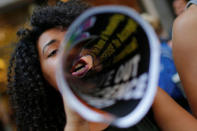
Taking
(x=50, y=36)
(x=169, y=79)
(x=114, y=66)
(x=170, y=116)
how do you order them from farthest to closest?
1. (x=169, y=79)
2. (x=170, y=116)
3. (x=50, y=36)
4. (x=114, y=66)

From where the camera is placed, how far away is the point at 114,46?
746 mm

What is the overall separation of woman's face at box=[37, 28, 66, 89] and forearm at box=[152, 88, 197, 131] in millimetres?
448

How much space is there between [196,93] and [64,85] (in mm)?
574

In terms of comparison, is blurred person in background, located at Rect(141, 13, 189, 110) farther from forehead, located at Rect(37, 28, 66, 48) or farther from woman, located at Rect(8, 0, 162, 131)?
forehead, located at Rect(37, 28, 66, 48)

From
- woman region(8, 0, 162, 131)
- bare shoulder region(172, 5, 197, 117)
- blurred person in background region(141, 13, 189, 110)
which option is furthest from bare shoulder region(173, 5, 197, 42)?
blurred person in background region(141, 13, 189, 110)

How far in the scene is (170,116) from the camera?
1025 millimetres

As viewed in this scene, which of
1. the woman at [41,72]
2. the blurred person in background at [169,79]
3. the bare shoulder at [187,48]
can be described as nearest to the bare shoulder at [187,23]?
the bare shoulder at [187,48]

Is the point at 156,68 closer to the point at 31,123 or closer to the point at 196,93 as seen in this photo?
the point at 196,93

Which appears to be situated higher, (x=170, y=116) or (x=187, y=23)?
(x=187, y=23)

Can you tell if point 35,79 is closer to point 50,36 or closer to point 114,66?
point 50,36

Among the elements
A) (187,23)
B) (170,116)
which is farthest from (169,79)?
(187,23)

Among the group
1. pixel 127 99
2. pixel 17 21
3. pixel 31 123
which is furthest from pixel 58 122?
pixel 17 21

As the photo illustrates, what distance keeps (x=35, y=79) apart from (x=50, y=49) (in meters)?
0.24

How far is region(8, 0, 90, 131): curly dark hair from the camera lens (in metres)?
1.03
